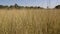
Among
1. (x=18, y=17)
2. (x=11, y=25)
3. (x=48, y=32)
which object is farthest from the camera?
(x=18, y=17)

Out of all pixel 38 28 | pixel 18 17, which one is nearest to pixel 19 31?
pixel 38 28

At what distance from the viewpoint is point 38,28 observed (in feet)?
17.5

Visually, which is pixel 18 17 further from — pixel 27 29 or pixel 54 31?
pixel 54 31

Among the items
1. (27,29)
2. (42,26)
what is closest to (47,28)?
(42,26)

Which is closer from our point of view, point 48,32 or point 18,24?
point 48,32

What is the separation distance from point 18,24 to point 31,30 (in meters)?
0.50

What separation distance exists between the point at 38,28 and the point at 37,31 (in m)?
0.17

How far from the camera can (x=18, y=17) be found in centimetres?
600

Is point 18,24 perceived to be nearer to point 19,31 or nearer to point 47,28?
point 19,31

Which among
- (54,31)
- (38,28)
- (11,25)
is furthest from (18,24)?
(54,31)

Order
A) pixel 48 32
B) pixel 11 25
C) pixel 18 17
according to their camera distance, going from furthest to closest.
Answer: pixel 18 17
pixel 11 25
pixel 48 32

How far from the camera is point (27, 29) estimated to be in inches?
206

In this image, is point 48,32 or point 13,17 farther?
point 13,17

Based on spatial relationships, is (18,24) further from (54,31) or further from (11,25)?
(54,31)
